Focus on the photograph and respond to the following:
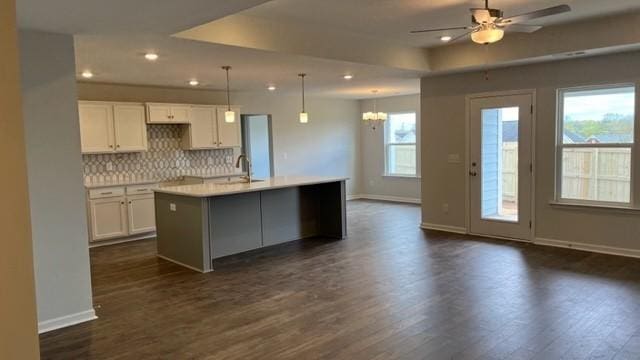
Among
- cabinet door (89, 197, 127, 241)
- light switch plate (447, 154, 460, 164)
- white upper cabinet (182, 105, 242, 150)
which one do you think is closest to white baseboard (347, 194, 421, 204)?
light switch plate (447, 154, 460, 164)

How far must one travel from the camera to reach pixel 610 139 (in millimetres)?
5719

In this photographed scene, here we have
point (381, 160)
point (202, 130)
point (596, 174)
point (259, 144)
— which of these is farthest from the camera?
point (381, 160)

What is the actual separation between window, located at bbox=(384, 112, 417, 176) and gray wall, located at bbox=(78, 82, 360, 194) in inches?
33.9

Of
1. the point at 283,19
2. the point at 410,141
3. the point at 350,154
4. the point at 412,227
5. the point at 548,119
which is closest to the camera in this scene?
the point at 283,19

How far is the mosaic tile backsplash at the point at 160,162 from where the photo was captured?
7145 mm

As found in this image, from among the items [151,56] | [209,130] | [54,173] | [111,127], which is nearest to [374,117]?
[209,130]

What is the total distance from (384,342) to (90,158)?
546 centimetres

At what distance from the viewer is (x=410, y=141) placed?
10.4 meters

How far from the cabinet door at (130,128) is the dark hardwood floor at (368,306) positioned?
1.67 m

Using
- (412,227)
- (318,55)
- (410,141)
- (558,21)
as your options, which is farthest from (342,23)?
(410,141)

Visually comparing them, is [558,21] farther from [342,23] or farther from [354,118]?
[354,118]

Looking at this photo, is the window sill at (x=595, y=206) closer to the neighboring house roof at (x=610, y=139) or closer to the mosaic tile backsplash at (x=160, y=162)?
the neighboring house roof at (x=610, y=139)

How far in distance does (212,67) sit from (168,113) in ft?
6.26

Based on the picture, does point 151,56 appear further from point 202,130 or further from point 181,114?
point 202,130
